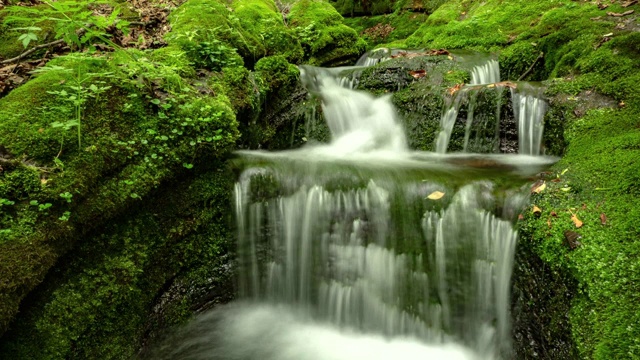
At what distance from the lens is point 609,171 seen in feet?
10.6

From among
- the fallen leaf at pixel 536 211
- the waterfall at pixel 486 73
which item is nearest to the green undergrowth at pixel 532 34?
the waterfall at pixel 486 73

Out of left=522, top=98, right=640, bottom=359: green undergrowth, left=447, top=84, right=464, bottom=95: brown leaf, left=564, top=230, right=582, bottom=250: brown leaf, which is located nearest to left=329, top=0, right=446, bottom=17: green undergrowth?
left=447, top=84, right=464, bottom=95: brown leaf

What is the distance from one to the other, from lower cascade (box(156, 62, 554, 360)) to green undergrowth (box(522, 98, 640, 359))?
1.28 feet

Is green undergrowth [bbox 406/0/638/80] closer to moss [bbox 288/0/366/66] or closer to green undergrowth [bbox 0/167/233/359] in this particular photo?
moss [bbox 288/0/366/66]

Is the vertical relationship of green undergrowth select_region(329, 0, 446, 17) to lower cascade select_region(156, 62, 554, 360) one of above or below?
above

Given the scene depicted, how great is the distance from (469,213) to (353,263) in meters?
1.31

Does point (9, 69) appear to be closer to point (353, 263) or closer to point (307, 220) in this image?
point (307, 220)

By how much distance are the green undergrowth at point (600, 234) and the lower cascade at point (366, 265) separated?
391 millimetres

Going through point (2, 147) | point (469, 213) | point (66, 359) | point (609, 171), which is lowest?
point (66, 359)

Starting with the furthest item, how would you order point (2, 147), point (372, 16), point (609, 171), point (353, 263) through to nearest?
point (372, 16) < point (353, 263) < point (609, 171) < point (2, 147)

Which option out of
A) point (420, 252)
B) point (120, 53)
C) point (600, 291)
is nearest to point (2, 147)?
point (120, 53)

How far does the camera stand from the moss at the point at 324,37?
9.12 meters

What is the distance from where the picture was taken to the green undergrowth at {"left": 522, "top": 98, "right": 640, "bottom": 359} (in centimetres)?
236

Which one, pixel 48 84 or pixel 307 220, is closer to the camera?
pixel 48 84
